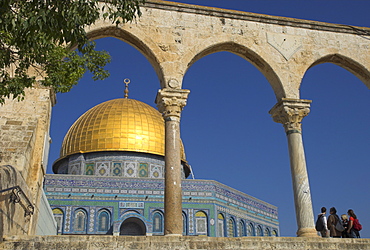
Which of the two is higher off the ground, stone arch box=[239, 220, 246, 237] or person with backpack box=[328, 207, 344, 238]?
stone arch box=[239, 220, 246, 237]

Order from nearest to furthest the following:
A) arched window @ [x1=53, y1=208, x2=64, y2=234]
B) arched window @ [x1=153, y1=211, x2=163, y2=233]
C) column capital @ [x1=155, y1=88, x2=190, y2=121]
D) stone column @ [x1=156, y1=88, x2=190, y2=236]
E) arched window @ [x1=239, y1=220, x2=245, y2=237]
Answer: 1. stone column @ [x1=156, y1=88, x2=190, y2=236]
2. column capital @ [x1=155, y1=88, x2=190, y2=121]
3. arched window @ [x1=53, y1=208, x2=64, y2=234]
4. arched window @ [x1=153, y1=211, x2=163, y2=233]
5. arched window @ [x1=239, y1=220, x2=245, y2=237]

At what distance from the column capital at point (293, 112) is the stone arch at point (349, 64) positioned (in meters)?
1.20

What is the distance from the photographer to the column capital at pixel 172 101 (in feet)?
27.3

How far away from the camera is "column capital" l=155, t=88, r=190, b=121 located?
8314mm

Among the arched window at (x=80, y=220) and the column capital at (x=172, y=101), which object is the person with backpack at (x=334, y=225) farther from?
the arched window at (x=80, y=220)

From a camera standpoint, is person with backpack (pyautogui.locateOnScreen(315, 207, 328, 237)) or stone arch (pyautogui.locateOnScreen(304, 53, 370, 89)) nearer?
person with backpack (pyautogui.locateOnScreen(315, 207, 328, 237))

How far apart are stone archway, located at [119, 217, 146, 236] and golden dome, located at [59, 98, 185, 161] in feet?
14.6

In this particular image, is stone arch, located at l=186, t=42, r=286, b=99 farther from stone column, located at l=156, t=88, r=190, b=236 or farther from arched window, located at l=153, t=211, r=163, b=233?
arched window, located at l=153, t=211, r=163, b=233

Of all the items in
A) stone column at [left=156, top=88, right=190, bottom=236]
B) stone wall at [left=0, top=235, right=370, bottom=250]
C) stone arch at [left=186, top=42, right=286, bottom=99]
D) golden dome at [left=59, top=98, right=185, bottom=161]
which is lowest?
stone wall at [left=0, top=235, right=370, bottom=250]

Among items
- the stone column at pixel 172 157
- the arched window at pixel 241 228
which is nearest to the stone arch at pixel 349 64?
the stone column at pixel 172 157

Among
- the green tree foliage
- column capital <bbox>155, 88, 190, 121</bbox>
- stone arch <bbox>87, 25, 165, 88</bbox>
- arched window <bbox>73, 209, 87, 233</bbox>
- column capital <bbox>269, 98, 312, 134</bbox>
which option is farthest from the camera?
arched window <bbox>73, 209, 87, 233</bbox>

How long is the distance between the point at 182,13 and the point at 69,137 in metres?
18.1

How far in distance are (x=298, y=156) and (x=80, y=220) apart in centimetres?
1446

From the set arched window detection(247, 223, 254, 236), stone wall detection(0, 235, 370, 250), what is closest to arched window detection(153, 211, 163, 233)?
arched window detection(247, 223, 254, 236)
